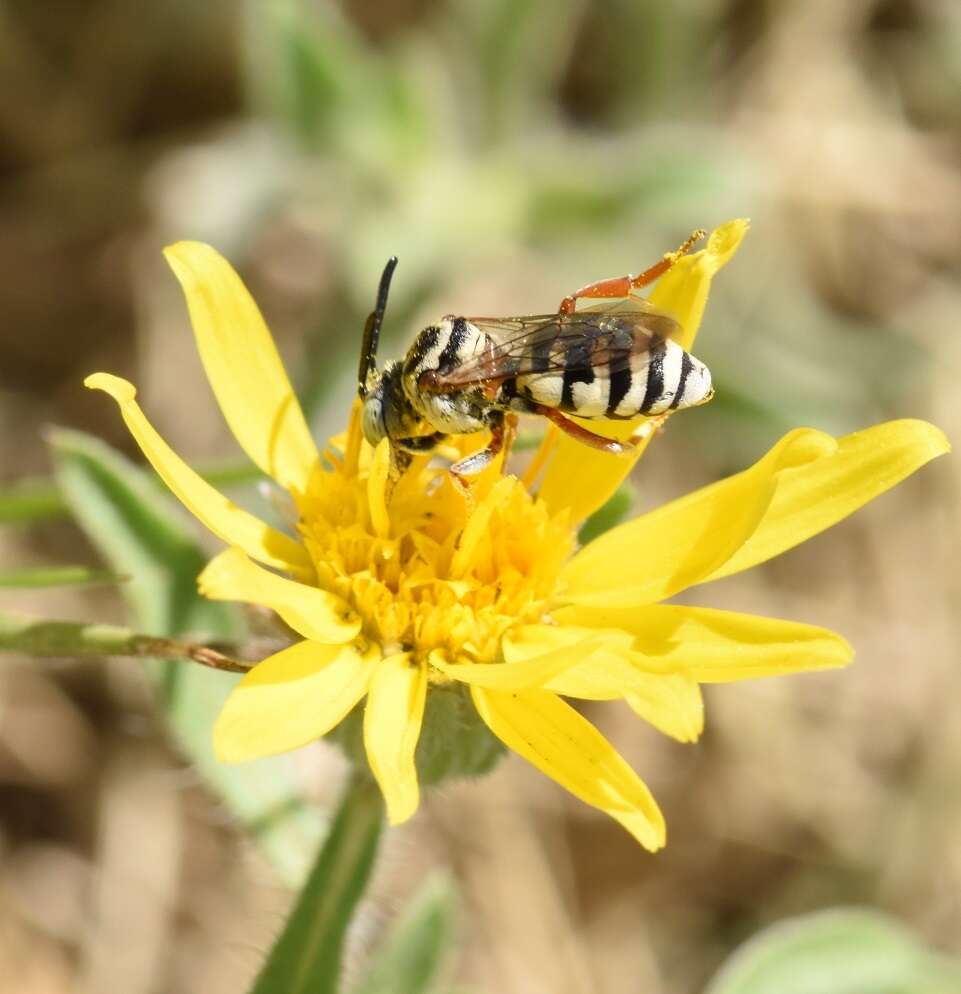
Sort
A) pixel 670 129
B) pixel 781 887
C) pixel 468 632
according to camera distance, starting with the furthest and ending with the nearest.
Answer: pixel 670 129 < pixel 781 887 < pixel 468 632

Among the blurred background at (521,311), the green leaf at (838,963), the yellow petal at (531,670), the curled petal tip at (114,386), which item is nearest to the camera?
the yellow petal at (531,670)

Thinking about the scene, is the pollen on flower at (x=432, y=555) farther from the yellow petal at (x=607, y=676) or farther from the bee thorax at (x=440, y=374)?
the yellow petal at (x=607, y=676)

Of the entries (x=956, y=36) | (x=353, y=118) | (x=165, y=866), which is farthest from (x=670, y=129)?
(x=165, y=866)


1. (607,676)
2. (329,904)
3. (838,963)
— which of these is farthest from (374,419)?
(838,963)

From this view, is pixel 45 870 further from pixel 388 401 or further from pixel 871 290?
pixel 871 290

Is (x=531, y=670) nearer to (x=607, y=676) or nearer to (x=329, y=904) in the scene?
(x=607, y=676)

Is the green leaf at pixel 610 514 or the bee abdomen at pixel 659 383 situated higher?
the bee abdomen at pixel 659 383

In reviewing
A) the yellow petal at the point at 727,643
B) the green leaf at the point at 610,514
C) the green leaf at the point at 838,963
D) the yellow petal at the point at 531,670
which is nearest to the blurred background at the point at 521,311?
the green leaf at the point at 838,963

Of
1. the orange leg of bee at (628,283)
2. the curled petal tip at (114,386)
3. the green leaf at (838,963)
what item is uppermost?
the orange leg of bee at (628,283)
